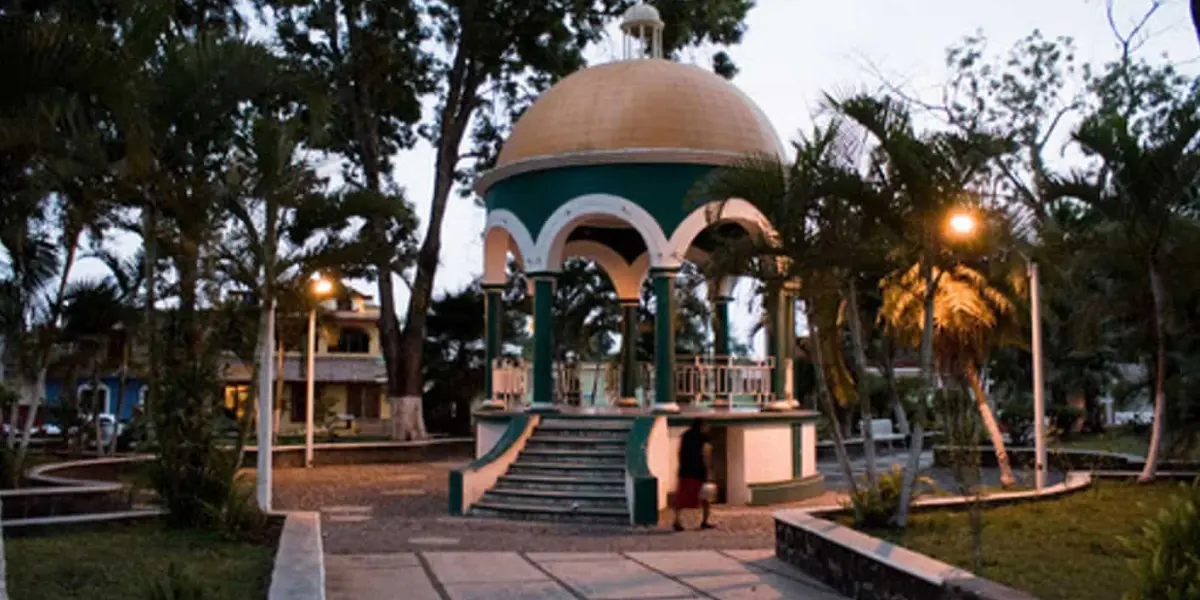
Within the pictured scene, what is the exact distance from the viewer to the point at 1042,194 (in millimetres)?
14844

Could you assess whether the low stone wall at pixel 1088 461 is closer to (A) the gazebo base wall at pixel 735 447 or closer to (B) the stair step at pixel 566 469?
(A) the gazebo base wall at pixel 735 447

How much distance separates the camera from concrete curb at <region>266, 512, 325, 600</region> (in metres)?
7.25

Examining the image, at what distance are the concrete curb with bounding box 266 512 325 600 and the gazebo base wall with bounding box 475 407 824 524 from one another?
18.1 feet

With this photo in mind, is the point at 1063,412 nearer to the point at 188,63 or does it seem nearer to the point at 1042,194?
the point at 1042,194

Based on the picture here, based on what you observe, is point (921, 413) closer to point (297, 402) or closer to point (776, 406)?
point (776, 406)

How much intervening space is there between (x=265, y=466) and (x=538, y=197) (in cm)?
663

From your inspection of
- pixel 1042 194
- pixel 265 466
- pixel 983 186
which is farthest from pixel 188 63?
pixel 1042 194

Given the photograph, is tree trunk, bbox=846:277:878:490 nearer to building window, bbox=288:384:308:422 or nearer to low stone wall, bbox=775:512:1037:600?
low stone wall, bbox=775:512:1037:600

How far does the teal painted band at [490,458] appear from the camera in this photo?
1532 centimetres

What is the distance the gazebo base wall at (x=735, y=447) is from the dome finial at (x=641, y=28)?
6.66m

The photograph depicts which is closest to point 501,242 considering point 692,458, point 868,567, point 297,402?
point 692,458

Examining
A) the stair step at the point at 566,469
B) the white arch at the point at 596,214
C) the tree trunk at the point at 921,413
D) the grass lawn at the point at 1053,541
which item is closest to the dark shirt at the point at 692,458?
the stair step at the point at 566,469

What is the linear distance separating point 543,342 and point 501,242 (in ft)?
8.34

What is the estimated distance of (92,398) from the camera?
26.5m
